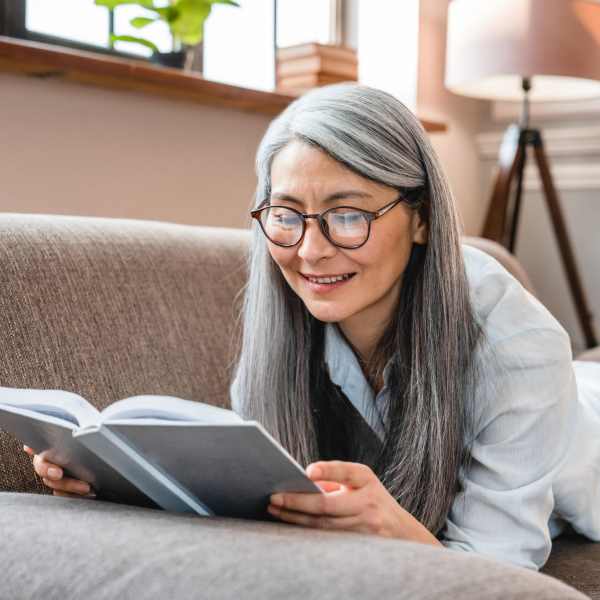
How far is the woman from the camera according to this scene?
1188 millimetres

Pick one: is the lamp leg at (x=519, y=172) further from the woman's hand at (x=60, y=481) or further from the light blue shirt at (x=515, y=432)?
the woman's hand at (x=60, y=481)

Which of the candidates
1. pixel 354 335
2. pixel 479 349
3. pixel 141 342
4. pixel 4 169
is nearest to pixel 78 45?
pixel 4 169

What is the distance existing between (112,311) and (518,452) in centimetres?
63

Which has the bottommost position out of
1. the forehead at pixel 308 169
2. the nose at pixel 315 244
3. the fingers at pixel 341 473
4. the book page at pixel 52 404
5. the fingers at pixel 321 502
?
the fingers at pixel 321 502

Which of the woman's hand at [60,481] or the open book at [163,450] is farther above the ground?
the open book at [163,450]

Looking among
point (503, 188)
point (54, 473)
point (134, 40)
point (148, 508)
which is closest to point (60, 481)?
point (54, 473)

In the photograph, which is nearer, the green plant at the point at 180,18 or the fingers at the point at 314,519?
the fingers at the point at 314,519

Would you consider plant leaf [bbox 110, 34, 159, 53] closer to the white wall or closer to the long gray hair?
the white wall

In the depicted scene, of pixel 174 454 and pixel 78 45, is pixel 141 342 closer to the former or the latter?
pixel 174 454

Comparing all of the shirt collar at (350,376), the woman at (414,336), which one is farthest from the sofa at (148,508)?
the shirt collar at (350,376)

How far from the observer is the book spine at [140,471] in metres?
0.91

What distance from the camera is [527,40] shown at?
2.61 meters

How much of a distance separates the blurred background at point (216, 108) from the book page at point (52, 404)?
960mm

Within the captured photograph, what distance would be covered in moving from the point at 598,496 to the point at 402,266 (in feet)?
1.38
